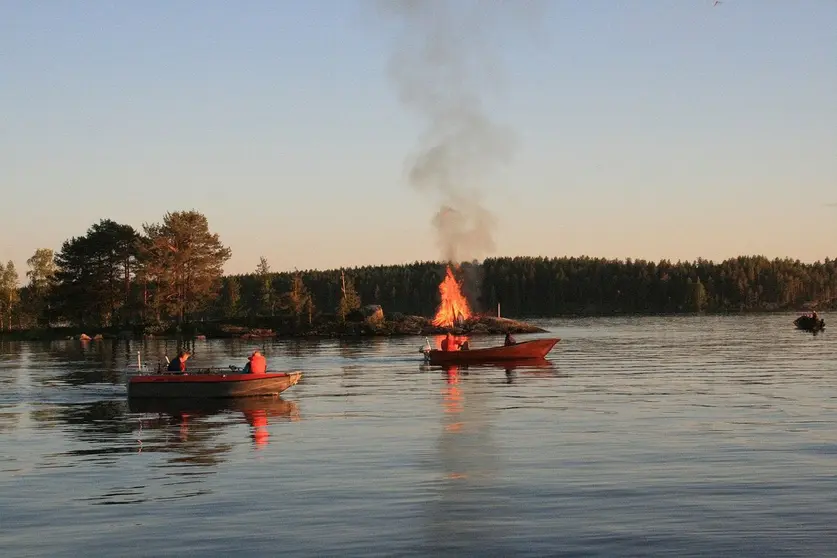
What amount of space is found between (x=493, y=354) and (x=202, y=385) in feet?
88.0

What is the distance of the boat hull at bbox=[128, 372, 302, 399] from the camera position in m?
45.6

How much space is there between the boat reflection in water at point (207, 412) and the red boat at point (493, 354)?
21.4 metres

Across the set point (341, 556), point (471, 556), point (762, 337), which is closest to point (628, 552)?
point (471, 556)

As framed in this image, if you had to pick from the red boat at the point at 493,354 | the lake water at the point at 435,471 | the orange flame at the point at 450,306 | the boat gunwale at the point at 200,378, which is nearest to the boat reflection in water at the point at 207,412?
the lake water at the point at 435,471

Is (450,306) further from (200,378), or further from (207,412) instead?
(207,412)

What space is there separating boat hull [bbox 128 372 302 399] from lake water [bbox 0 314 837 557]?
33.2 inches

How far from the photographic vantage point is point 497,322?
12950cm

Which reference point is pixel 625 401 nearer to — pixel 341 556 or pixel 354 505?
pixel 354 505

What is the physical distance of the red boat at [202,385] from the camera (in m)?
45.6

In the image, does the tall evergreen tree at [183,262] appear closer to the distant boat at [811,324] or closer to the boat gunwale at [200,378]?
the distant boat at [811,324]

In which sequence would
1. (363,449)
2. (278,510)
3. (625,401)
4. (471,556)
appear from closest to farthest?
(471,556) < (278,510) < (363,449) < (625,401)

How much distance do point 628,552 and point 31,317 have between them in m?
172

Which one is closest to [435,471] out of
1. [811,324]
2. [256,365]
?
[256,365]

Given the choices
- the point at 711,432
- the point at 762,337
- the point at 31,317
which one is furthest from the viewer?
the point at 31,317
